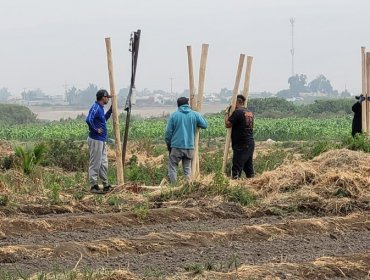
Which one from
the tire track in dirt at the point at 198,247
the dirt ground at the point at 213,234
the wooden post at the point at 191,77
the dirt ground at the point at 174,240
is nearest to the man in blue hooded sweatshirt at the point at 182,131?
the wooden post at the point at 191,77

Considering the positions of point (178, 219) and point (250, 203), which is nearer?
point (178, 219)

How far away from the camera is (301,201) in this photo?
11773 mm

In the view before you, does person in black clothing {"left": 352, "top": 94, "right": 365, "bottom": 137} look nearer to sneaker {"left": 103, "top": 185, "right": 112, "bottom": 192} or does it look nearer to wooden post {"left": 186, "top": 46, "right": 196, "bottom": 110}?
wooden post {"left": 186, "top": 46, "right": 196, "bottom": 110}

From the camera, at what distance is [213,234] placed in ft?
30.7

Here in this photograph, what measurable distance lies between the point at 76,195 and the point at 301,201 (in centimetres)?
310

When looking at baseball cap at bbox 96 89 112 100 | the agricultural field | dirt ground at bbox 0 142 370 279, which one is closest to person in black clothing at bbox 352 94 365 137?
the agricultural field

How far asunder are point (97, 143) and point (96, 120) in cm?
36

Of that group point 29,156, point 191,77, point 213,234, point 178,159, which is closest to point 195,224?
point 213,234

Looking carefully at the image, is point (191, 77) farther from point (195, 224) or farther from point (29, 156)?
point (195, 224)

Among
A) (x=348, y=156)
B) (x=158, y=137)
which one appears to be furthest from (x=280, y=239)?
(x=158, y=137)

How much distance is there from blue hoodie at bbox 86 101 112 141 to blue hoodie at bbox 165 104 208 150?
1085 mm

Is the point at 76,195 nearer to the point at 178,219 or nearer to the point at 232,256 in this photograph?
the point at 178,219

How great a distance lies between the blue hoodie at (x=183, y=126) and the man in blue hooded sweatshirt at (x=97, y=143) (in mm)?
1085

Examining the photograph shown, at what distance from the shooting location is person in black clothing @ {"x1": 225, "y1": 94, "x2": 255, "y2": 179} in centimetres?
1377
